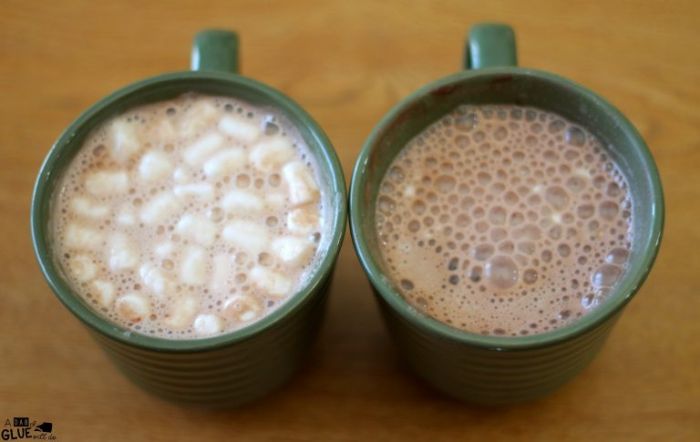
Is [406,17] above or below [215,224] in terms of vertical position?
above

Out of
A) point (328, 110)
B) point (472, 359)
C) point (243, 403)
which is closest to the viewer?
point (472, 359)

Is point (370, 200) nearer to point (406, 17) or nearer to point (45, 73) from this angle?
point (406, 17)

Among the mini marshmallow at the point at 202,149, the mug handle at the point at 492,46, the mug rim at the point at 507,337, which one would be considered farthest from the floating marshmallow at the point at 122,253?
the mug handle at the point at 492,46

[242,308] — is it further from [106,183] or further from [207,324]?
[106,183]

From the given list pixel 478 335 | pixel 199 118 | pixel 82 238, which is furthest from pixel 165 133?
pixel 478 335

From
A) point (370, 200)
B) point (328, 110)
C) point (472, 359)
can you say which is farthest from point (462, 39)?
point (472, 359)

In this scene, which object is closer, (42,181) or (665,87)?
(42,181)

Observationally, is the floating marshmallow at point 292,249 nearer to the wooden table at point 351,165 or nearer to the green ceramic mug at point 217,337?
the green ceramic mug at point 217,337

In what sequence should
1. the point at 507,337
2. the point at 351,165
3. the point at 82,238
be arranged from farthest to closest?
the point at 351,165, the point at 82,238, the point at 507,337
